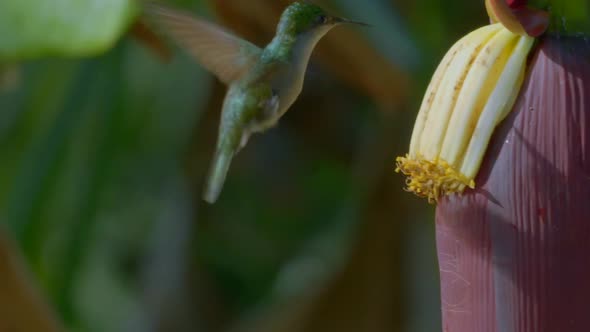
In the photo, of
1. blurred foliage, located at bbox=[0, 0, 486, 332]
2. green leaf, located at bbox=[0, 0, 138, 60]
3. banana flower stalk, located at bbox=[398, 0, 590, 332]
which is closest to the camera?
banana flower stalk, located at bbox=[398, 0, 590, 332]

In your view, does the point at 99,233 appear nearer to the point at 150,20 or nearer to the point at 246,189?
the point at 246,189

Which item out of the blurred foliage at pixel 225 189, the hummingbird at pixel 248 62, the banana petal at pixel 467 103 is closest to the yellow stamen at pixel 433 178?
the banana petal at pixel 467 103

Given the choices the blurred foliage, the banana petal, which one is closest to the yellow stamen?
the banana petal

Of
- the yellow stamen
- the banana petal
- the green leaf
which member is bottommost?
the green leaf

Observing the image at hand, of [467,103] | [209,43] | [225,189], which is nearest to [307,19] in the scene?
[209,43]

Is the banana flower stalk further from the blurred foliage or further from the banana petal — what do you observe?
the blurred foliage

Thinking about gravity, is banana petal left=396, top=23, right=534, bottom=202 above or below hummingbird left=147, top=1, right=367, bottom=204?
above

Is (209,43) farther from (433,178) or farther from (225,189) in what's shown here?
(225,189)

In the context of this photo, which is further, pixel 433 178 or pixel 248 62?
pixel 248 62

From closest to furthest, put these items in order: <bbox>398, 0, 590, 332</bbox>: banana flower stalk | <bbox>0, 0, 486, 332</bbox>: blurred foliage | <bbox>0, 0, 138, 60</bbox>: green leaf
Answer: <bbox>398, 0, 590, 332</bbox>: banana flower stalk
<bbox>0, 0, 138, 60</bbox>: green leaf
<bbox>0, 0, 486, 332</bbox>: blurred foliage
